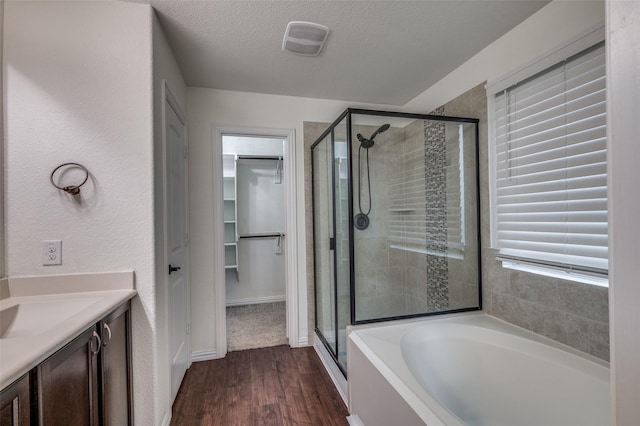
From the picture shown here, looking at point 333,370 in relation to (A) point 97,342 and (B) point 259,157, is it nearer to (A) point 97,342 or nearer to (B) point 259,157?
(A) point 97,342

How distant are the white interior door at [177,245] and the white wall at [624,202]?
6.39 feet

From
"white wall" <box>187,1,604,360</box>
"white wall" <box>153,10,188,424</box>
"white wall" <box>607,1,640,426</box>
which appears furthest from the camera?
"white wall" <box>187,1,604,360</box>

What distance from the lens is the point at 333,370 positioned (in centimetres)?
214

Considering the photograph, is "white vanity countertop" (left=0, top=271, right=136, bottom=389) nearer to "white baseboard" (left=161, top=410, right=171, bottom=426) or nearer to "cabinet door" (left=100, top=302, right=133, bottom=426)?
"cabinet door" (left=100, top=302, right=133, bottom=426)

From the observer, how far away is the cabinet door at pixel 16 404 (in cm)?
71

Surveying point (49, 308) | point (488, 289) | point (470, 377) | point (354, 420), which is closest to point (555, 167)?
point (488, 289)

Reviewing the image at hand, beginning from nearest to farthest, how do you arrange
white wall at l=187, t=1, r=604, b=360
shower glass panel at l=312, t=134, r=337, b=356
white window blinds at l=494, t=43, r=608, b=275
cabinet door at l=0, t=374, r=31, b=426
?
1. cabinet door at l=0, t=374, r=31, b=426
2. white window blinds at l=494, t=43, r=608, b=275
3. white wall at l=187, t=1, r=604, b=360
4. shower glass panel at l=312, t=134, r=337, b=356

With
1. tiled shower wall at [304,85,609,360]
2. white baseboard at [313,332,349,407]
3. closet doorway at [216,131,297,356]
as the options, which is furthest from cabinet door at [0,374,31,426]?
closet doorway at [216,131,297,356]

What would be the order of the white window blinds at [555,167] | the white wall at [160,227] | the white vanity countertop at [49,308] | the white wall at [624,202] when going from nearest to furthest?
the white wall at [624,202] < the white vanity countertop at [49,308] < the white window blinds at [555,167] < the white wall at [160,227]

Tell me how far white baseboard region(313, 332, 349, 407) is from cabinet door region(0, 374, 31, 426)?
158cm

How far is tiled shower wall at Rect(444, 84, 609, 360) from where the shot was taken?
1288 millimetres

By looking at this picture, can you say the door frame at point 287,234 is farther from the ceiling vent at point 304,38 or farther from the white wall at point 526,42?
the white wall at point 526,42

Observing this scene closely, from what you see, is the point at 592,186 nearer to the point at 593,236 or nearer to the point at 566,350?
the point at 593,236

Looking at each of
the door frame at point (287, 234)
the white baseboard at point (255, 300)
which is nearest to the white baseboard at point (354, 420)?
the door frame at point (287, 234)
